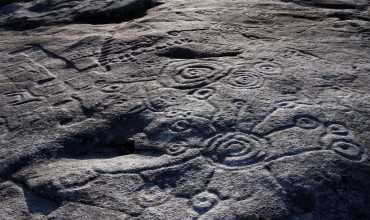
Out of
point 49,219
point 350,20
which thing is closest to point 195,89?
point 49,219

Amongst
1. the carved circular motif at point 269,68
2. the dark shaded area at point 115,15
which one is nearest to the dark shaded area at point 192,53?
the carved circular motif at point 269,68

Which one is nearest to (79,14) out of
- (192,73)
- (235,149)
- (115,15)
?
(115,15)

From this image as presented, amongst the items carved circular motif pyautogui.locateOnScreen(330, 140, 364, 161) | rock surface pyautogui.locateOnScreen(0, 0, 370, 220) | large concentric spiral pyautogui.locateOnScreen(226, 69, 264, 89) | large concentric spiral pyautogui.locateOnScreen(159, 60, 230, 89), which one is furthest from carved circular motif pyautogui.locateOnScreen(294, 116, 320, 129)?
large concentric spiral pyautogui.locateOnScreen(159, 60, 230, 89)

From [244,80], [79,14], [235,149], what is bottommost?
[79,14]

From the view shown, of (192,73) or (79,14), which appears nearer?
(192,73)

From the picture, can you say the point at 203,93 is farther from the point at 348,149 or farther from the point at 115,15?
the point at 115,15

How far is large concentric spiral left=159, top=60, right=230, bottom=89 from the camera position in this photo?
355cm

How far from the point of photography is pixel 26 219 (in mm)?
2645

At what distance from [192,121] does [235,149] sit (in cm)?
38

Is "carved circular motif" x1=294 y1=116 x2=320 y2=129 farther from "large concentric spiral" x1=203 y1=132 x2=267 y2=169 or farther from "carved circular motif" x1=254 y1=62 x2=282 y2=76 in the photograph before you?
"carved circular motif" x1=254 y1=62 x2=282 y2=76

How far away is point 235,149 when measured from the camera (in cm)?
283

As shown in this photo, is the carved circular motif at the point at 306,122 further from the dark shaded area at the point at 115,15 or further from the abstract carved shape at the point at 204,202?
the dark shaded area at the point at 115,15

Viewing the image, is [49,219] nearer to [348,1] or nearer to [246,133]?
[246,133]

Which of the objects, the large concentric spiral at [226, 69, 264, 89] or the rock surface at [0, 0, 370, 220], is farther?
the large concentric spiral at [226, 69, 264, 89]
